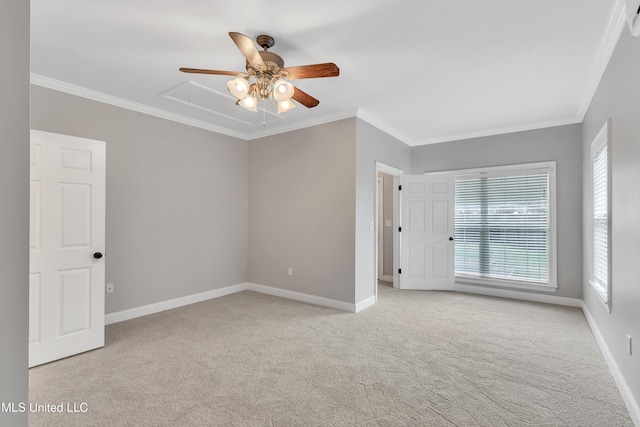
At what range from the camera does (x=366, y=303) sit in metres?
→ 4.22

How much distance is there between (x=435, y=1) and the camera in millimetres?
2010

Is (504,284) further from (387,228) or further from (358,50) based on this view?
(358,50)

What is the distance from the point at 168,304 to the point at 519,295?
200 inches

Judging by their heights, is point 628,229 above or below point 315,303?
above

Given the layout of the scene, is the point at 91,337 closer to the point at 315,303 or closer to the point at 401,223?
the point at 315,303

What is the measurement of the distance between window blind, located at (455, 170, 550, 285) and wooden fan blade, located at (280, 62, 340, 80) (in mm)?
3789

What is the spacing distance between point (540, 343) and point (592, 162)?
2065 millimetres

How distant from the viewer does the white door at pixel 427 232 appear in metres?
5.18

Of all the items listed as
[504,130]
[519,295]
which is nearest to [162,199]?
[504,130]

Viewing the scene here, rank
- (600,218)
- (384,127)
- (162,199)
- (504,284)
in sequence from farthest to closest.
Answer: (504,284), (384,127), (162,199), (600,218)

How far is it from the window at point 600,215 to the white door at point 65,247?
4599mm

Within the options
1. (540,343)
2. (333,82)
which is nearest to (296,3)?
(333,82)

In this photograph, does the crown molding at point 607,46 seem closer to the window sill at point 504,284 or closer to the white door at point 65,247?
the window sill at point 504,284

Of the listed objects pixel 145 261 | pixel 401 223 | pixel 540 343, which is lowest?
pixel 540 343
